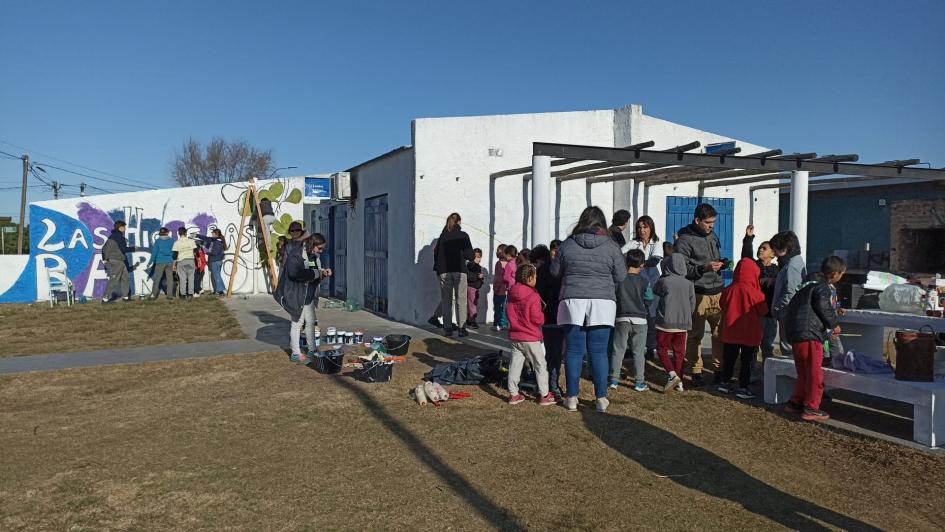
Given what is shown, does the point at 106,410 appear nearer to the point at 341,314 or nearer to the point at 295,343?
the point at 295,343

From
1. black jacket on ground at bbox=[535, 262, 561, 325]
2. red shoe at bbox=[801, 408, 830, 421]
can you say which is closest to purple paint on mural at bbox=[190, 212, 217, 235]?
black jacket on ground at bbox=[535, 262, 561, 325]

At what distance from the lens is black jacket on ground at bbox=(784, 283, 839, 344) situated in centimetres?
547

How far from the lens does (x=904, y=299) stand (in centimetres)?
698

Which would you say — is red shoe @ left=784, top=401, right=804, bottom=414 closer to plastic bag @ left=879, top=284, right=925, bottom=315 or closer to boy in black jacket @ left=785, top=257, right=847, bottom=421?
boy in black jacket @ left=785, top=257, right=847, bottom=421

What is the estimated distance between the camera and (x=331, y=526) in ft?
11.5

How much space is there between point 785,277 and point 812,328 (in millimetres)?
687

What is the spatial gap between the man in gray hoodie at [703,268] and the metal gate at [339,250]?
9411 mm

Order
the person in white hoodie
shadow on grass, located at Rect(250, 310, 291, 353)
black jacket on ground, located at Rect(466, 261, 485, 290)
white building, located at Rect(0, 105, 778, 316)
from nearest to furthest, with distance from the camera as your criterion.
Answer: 1. the person in white hoodie
2. shadow on grass, located at Rect(250, 310, 291, 353)
3. black jacket on ground, located at Rect(466, 261, 485, 290)
4. white building, located at Rect(0, 105, 778, 316)

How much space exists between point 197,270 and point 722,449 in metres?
14.7

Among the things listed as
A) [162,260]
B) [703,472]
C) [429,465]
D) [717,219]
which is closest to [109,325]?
[162,260]

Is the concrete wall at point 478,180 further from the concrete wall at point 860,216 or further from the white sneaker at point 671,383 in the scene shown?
the concrete wall at point 860,216

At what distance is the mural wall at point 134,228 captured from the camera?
1582 centimetres

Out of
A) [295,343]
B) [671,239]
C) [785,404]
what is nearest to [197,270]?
[295,343]

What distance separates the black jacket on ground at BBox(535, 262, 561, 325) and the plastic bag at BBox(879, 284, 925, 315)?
12.0 ft
